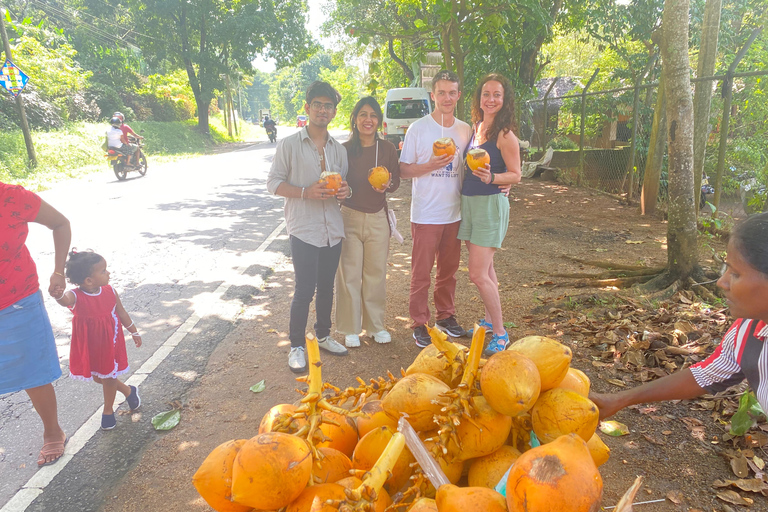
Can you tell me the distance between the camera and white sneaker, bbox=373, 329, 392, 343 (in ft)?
13.9

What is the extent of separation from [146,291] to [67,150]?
15169mm

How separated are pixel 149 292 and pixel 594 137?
13.7 m

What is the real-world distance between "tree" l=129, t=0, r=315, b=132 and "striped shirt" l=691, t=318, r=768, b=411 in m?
30.8

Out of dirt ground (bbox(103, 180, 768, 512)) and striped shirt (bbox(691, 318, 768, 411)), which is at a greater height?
striped shirt (bbox(691, 318, 768, 411))

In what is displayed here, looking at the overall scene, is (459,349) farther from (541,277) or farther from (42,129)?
(42,129)

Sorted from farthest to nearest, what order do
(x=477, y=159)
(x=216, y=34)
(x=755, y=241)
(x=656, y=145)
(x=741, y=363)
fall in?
(x=216, y=34) < (x=656, y=145) < (x=477, y=159) < (x=741, y=363) < (x=755, y=241)

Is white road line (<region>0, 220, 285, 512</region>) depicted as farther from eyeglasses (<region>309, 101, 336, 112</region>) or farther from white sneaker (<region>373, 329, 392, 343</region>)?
eyeglasses (<region>309, 101, 336, 112</region>)

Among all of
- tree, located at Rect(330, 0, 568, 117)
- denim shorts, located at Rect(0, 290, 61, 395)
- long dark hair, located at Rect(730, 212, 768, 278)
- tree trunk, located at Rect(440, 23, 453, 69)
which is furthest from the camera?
tree trunk, located at Rect(440, 23, 453, 69)

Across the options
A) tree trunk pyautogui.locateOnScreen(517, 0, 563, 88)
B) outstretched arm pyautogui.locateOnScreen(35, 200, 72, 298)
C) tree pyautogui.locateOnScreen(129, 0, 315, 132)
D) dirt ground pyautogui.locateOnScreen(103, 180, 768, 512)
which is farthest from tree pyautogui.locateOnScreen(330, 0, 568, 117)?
tree pyautogui.locateOnScreen(129, 0, 315, 132)

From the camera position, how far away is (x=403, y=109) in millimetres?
16312

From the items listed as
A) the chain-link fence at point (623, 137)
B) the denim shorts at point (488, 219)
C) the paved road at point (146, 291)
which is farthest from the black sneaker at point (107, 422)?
the chain-link fence at point (623, 137)

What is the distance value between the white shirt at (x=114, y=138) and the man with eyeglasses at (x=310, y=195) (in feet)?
42.1

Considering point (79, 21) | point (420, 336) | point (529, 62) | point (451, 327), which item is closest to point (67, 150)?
point (529, 62)

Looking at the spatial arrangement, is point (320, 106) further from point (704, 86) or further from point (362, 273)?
point (704, 86)
